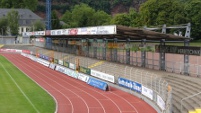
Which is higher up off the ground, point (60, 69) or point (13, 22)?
point (13, 22)

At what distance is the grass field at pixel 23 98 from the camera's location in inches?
917

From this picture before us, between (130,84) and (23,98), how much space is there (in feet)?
29.2

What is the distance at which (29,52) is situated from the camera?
75562mm

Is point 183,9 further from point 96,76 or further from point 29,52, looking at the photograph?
point 96,76

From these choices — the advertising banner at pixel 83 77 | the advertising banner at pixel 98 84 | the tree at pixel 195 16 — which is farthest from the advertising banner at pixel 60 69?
the tree at pixel 195 16

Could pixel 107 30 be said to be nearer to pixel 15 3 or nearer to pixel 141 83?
pixel 141 83

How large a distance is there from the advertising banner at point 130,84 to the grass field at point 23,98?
6.83 meters

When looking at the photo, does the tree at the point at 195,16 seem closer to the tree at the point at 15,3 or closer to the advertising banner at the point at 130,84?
the advertising banner at the point at 130,84

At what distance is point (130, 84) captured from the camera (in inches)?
1192

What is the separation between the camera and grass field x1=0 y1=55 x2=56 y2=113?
76.4 feet

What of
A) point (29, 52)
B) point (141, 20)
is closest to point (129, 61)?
point (29, 52)

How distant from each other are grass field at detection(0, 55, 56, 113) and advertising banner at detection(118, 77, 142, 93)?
6826mm

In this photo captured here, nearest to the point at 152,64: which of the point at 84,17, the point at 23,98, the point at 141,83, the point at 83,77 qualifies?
the point at 83,77

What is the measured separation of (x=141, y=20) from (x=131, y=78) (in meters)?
55.2
